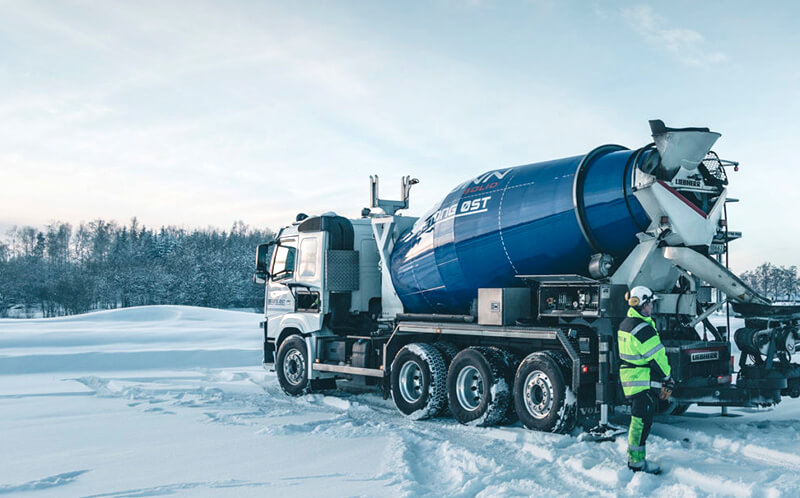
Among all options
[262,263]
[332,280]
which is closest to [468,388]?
[332,280]

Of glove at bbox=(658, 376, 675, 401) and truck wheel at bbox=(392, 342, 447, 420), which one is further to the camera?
truck wheel at bbox=(392, 342, 447, 420)

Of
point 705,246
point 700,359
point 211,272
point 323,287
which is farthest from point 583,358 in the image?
point 211,272

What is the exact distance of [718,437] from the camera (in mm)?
8320

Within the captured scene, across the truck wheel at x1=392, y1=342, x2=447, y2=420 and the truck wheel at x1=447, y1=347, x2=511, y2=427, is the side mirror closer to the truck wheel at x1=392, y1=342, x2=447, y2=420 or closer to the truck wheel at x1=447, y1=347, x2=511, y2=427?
the truck wheel at x1=392, y1=342, x2=447, y2=420

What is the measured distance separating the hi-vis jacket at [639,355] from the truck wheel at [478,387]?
8.25ft

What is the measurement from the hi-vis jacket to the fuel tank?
6.07ft

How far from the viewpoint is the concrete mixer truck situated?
8.60 meters

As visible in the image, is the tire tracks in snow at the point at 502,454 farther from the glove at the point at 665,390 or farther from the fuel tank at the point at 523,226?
the fuel tank at the point at 523,226

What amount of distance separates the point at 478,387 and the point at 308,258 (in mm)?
5149

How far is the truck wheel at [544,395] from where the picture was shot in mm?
8649

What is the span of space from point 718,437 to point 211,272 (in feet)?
249

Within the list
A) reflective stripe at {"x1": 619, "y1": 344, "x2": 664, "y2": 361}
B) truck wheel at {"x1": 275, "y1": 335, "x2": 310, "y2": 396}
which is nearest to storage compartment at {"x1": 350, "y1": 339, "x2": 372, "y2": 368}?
truck wheel at {"x1": 275, "y1": 335, "x2": 310, "y2": 396}

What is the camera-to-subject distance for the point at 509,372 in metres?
9.66

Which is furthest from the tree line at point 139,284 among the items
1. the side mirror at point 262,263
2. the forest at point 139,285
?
the side mirror at point 262,263
